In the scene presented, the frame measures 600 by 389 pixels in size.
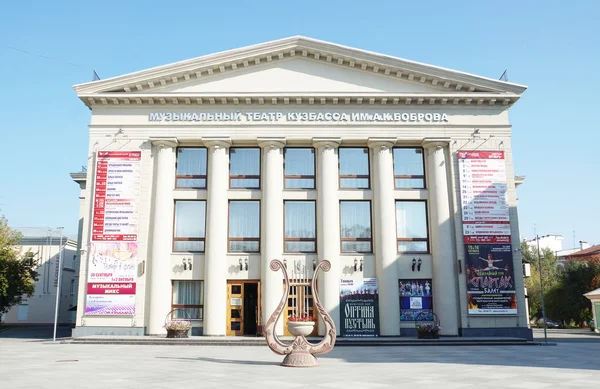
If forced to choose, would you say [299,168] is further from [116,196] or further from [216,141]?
[116,196]

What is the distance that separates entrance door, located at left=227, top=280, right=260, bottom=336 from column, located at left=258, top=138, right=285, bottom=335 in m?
0.88

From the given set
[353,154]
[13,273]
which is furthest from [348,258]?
[13,273]

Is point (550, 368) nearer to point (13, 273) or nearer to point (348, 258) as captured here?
point (348, 258)

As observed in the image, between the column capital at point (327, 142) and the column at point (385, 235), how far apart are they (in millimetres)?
1822

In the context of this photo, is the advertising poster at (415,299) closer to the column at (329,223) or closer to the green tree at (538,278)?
the column at (329,223)

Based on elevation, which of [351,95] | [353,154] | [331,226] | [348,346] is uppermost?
[351,95]

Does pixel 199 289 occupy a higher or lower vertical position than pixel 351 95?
lower

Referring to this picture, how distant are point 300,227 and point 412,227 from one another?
6199 mm

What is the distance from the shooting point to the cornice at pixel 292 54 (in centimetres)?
2972

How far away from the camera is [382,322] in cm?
2808

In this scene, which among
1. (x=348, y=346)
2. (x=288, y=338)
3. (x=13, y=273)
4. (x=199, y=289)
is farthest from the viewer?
(x=13, y=273)

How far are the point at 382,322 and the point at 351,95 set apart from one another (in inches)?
490

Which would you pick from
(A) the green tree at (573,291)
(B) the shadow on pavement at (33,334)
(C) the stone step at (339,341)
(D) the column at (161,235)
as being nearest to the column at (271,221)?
(C) the stone step at (339,341)

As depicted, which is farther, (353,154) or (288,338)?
(353,154)
